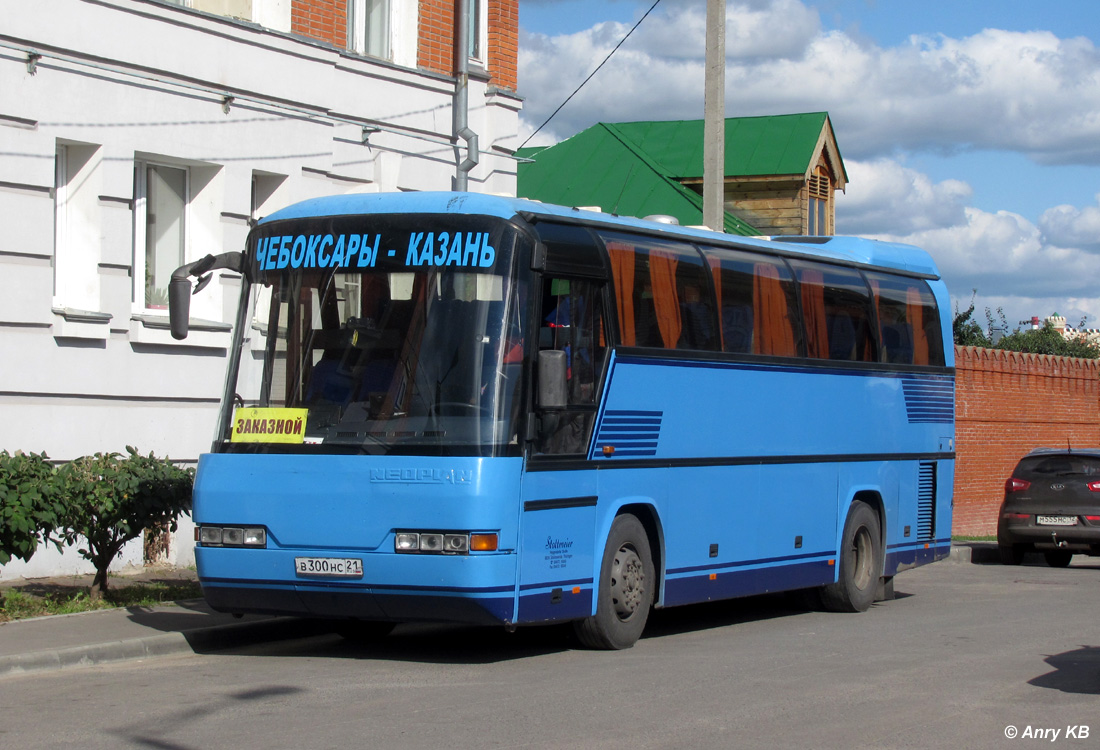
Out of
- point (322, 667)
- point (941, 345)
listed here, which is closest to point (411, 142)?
point (941, 345)

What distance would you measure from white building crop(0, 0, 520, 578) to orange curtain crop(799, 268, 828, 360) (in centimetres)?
603

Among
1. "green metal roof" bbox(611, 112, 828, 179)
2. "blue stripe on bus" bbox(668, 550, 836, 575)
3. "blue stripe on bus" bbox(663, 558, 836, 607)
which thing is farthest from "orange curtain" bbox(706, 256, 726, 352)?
"green metal roof" bbox(611, 112, 828, 179)

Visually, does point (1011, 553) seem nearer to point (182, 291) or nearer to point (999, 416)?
point (999, 416)

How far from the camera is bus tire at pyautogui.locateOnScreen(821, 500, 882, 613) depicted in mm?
14555

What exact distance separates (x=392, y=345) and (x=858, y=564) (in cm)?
686

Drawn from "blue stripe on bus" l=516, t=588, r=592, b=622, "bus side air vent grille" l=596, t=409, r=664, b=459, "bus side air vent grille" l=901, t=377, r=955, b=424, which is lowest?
"blue stripe on bus" l=516, t=588, r=592, b=622

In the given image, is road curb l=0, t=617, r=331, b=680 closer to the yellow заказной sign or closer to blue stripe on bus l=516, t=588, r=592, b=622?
the yellow заказной sign

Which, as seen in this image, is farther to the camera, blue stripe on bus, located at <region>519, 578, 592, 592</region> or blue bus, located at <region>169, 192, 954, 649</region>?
blue stripe on bus, located at <region>519, 578, 592, 592</region>

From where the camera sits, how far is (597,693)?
29.5 feet

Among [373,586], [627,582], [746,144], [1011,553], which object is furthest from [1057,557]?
[746,144]

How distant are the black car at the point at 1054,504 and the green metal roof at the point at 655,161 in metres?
16.2

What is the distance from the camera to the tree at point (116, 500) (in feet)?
36.9

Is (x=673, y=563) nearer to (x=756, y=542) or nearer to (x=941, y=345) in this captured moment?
(x=756, y=542)

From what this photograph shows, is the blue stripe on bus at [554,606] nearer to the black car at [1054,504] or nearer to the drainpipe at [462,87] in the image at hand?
the drainpipe at [462,87]
